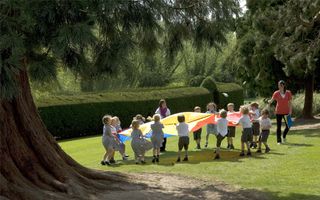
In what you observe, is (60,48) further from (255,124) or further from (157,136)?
(255,124)

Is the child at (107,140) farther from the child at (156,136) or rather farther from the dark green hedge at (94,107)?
the dark green hedge at (94,107)

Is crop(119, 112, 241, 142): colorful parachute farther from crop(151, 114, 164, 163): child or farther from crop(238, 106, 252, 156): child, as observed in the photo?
crop(238, 106, 252, 156): child

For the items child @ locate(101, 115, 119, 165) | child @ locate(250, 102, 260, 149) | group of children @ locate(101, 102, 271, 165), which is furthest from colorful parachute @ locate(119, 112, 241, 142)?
child @ locate(101, 115, 119, 165)

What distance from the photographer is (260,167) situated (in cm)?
1191

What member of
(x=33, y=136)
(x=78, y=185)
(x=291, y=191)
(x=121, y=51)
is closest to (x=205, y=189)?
(x=291, y=191)

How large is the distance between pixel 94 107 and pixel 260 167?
655 inches

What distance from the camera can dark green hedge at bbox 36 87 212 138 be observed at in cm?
2583

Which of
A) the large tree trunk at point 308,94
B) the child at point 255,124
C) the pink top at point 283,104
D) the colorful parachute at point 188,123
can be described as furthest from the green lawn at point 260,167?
the large tree trunk at point 308,94

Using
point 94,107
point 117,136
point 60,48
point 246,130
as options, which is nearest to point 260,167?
point 246,130

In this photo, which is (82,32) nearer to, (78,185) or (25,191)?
(25,191)

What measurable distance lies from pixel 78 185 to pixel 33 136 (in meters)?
1.08

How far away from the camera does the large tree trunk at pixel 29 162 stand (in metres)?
7.93

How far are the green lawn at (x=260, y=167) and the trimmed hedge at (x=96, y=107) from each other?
9.00 metres

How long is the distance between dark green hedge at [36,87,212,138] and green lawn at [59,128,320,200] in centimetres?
901
